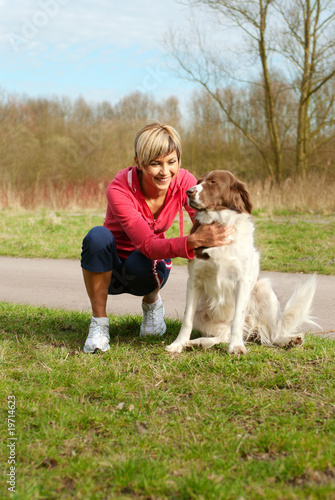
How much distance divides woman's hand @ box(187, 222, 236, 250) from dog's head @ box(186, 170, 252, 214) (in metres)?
0.13

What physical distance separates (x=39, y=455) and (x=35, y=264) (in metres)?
5.38

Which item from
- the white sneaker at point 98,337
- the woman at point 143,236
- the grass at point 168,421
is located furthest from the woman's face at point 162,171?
the grass at point 168,421

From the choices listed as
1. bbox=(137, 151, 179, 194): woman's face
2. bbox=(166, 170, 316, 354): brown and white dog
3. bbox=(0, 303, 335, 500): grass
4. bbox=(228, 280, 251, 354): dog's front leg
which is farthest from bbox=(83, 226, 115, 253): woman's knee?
bbox=(228, 280, 251, 354): dog's front leg

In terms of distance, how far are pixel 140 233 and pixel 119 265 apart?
1.49 ft

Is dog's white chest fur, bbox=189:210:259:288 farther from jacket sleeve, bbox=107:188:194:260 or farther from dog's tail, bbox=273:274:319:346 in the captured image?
dog's tail, bbox=273:274:319:346

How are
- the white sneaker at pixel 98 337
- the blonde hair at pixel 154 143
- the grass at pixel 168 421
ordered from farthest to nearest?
the white sneaker at pixel 98 337 → the blonde hair at pixel 154 143 → the grass at pixel 168 421

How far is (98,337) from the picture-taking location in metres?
3.39

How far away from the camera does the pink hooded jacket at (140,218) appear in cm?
323

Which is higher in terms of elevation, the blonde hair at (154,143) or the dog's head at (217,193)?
the blonde hair at (154,143)

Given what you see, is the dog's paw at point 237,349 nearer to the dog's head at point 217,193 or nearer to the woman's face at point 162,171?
the dog's head at point 217,193

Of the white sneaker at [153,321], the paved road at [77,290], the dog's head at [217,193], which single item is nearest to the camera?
the dog's head at [217,193]

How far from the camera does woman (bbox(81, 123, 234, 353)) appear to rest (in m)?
3.24

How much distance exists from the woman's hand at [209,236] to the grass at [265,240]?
335 centimetres

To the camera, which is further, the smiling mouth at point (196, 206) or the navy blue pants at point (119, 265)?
the navy blue pants at point (119, 265)
